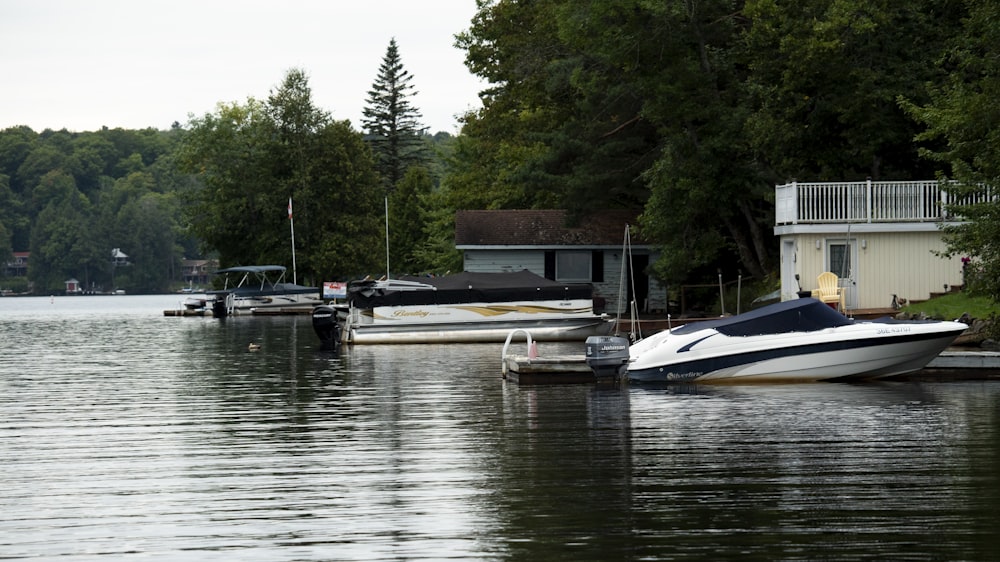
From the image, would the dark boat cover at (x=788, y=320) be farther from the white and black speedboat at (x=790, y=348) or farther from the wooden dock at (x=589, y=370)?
the wooden dock at (x=589, y=370)

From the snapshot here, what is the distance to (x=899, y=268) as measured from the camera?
4078 cm

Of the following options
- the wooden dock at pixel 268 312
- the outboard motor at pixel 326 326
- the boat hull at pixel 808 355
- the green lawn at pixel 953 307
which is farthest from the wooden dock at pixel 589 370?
the wooden dock at pixel 268 312

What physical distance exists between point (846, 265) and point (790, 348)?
13.6 meters

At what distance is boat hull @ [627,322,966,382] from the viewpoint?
27984 millimetres

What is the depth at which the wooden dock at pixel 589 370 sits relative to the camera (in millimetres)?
28984

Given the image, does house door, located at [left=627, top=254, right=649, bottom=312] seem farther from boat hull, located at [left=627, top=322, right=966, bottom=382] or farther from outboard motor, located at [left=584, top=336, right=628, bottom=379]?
boat hull, located at [left=627, top=322, right=966, bottom=382]

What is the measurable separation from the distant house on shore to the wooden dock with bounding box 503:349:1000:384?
30755mm

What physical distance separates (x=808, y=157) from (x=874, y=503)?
104 ft

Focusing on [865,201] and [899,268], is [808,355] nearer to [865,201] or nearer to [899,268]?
[899,268]

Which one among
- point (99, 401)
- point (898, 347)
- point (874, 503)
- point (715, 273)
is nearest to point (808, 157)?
point (715, 273)

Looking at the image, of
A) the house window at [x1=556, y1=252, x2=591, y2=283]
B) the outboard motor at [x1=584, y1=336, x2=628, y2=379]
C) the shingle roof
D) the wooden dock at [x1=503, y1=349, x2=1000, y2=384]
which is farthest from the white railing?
the house window at [x1=556, y1=252, x2=591, y2=283]

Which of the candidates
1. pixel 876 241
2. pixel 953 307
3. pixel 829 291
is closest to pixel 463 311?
pixel 829 291

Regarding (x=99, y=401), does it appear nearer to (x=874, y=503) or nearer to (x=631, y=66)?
(x=874, y=503)

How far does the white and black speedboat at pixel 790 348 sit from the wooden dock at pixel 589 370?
0.56 m
